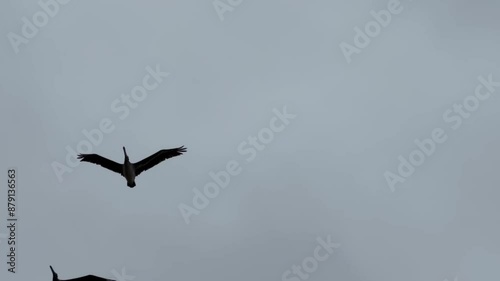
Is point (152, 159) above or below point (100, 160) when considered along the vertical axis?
below

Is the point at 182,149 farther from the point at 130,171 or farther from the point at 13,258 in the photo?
the point at 13,258

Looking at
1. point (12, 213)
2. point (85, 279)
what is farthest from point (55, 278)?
point (12, 213)

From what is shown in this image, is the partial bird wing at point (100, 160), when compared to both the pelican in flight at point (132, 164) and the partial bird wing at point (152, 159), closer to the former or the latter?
the pelican in flight at point (132, 164)

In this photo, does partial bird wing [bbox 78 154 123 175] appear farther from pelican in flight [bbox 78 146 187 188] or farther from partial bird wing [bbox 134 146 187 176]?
partial bird wing [bbox 134 146 187 176]

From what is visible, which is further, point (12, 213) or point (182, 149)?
point (12, 213)

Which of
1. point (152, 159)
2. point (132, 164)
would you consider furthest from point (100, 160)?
point (152, 159)

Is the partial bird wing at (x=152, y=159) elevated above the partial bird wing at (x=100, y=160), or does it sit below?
below

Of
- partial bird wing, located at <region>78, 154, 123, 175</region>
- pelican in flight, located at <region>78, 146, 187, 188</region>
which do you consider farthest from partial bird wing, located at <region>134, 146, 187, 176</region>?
partial bird wing, located at <region>78, 154, 123, 175</region>

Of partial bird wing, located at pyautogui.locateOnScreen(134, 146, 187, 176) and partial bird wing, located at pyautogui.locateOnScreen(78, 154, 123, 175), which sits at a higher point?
partial bird wing, located at pyautogui.locateOnScreen(78, 154, 123, 175)

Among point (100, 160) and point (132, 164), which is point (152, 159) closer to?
point (132, 164)

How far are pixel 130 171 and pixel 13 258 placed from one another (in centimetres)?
1450

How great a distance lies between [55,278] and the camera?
73.4m

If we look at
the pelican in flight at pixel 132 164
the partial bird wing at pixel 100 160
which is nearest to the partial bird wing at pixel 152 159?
the pelican in flight at pixel 132 164

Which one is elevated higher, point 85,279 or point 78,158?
point 78,158
